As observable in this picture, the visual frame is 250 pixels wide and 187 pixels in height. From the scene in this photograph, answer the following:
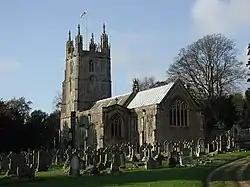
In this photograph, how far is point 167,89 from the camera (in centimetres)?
5700

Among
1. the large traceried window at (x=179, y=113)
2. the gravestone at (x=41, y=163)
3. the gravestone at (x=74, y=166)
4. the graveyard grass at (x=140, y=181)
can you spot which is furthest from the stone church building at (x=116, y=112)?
the gravestone at (x=74, y=166)

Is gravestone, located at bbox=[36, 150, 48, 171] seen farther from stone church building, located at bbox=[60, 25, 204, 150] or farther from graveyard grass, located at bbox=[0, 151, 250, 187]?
stone church building, located at bbox=[60, 25, 204, 150]

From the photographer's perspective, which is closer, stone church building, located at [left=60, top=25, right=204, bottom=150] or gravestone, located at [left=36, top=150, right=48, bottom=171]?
gravestone, located at [left=36, top=150, right=48, bottom=171]

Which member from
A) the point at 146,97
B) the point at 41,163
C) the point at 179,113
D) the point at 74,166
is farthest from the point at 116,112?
the point at 74,166

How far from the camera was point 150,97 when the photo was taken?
2373 inches

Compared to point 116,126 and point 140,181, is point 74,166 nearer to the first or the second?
point 140,181

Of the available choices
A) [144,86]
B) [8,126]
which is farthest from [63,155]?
[144,86]

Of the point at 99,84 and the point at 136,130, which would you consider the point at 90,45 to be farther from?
the point at 136,130

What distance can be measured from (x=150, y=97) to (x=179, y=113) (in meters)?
4.93

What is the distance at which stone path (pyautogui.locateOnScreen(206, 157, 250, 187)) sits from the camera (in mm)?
18891

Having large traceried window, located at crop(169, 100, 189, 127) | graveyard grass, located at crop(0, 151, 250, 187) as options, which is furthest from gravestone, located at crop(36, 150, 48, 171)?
large traceried window, located at crop(169, 100, 189, 127)

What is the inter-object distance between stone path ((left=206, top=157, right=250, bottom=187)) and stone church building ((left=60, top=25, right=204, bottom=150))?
28.6 meters

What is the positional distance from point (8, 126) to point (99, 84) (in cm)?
2455

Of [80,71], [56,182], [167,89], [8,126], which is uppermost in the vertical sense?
[80,71]
